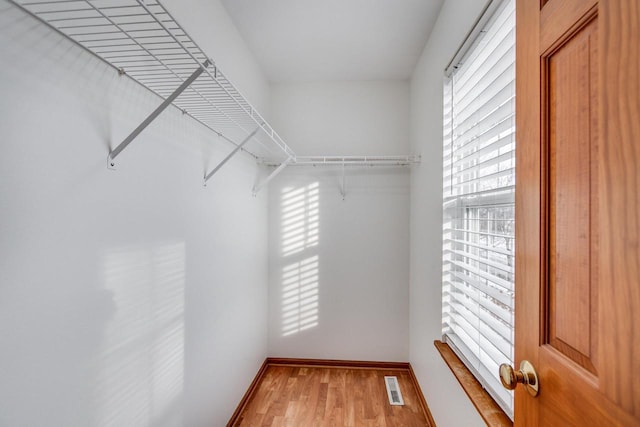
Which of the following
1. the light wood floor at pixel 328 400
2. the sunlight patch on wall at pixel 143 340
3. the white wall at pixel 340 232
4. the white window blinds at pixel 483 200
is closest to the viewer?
the sunlight patch on wall at pixel 143 340

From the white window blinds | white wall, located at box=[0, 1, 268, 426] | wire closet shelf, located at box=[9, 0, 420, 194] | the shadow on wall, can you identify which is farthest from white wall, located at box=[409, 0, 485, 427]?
white wall, located at box=[0, 1, 268, 426]

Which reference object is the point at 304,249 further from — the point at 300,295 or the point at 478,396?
the point at 478,396

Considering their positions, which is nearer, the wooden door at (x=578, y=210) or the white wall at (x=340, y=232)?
the wooden door at (x=578, y=210)

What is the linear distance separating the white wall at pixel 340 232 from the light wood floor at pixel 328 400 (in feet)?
0.61

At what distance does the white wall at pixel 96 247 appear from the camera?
71cm

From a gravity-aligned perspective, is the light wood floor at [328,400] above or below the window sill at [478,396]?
below

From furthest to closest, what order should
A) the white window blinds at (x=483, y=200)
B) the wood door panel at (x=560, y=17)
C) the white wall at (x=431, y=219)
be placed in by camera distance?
the white wall at (x=431, y=219)
the white window blinds at (x=483, y=200)
the wood door panel at (x=560, y=17)

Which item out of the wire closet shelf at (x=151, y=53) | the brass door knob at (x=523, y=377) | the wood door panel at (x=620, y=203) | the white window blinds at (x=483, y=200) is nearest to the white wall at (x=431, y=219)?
the white window blinds at (x=483, y=200)

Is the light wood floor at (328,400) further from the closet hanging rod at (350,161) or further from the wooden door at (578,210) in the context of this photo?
the closet hanging rod at (350,161)

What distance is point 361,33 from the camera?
2082 millimetres

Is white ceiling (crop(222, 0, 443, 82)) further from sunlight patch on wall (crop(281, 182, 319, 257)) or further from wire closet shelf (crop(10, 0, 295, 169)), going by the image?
sunlight patch on wall (crop(281, 182, 319, 257))

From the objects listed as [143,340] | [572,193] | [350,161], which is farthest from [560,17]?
[350,161]

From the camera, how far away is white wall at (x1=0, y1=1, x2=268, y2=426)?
71 centimetres

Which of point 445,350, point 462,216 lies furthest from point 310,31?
point 445,350
